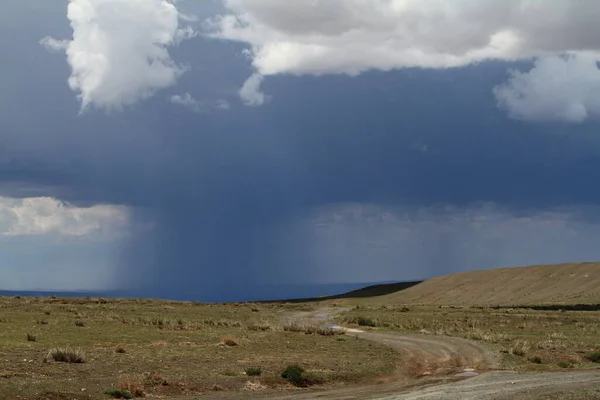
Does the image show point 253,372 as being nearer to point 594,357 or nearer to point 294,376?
point 294,376

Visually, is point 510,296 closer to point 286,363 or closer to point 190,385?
point 286,363

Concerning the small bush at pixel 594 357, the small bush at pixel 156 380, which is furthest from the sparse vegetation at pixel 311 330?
the small bush at pixel 156 380

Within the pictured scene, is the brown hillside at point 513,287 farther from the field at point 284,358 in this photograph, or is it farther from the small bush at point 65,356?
the small bush at point 65,356

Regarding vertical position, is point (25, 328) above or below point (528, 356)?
above

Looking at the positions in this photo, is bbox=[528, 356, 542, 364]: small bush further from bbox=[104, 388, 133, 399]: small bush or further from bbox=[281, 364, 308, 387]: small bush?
bbox=[104, 388, 133, 399]: small bush

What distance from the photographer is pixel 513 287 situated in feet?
440

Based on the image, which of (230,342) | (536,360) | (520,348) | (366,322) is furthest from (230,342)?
(366,322)

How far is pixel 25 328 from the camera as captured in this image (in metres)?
44.3

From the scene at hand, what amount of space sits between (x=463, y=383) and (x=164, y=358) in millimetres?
14820

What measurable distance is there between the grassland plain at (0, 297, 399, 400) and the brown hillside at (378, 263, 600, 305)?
71124 mm

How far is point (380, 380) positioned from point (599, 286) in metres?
95.7

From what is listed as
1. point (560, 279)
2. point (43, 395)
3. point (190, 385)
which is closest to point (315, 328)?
point (190, 385)

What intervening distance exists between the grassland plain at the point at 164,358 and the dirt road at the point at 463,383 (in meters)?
1.78

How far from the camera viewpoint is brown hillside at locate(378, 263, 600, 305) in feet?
377
